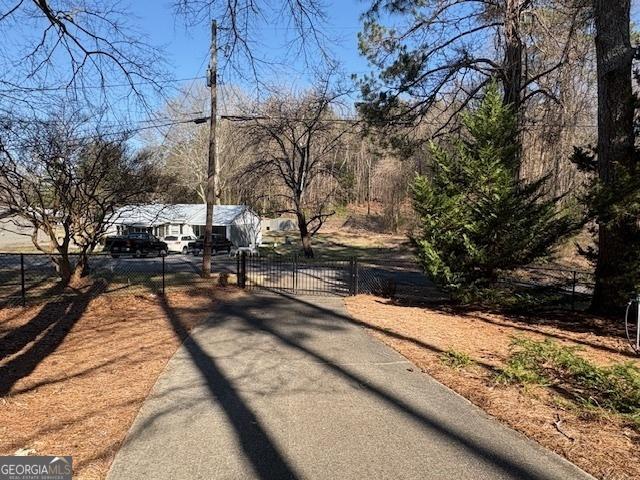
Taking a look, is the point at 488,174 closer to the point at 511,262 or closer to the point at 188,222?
the point at 511,262

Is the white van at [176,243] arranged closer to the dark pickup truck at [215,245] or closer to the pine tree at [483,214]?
the dark pickup truck at [215,245]

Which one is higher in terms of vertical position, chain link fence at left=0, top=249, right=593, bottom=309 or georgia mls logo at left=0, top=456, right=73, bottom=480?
chain link fence at left=0, top=249, right=593, bottom=309

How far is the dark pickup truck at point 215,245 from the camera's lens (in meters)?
35.0

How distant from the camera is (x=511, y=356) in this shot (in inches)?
260

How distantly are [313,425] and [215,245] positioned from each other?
33377mm

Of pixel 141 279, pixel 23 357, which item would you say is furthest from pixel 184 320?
pixel 141 279

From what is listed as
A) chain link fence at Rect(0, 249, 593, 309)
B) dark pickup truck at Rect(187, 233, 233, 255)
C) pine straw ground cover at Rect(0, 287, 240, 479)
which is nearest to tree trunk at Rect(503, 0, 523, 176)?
chain link fence at Rect(0, 249, 593, 309)

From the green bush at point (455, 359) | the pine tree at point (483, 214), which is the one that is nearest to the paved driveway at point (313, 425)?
the green bush at point (455, 359)

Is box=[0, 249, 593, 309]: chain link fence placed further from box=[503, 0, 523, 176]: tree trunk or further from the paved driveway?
the paved driveway

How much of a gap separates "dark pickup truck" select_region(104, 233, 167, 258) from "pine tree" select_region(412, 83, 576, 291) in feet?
78.8

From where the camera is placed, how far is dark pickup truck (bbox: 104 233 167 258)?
3122 cm

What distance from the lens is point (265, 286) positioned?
1555cm

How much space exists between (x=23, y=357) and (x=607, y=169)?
439 inches

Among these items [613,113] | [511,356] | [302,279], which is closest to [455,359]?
[511,356]
